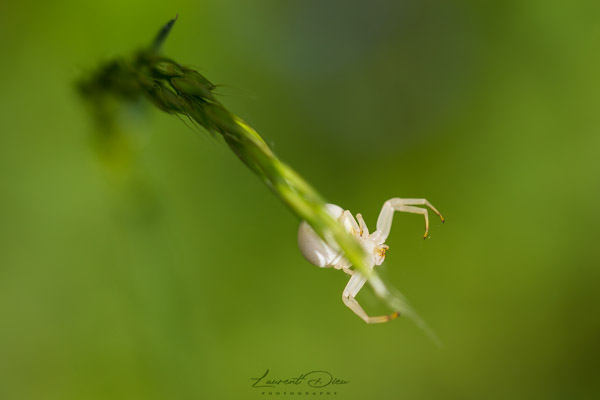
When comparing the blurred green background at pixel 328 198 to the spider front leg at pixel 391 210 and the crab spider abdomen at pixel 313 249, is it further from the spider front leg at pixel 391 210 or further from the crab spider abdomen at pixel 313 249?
the crab spider abdomen at pixel 313 249

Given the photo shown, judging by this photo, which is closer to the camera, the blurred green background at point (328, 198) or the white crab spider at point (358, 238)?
the white crab spider at point (358, 238)

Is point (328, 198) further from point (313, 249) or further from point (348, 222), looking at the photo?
point (313, 249)

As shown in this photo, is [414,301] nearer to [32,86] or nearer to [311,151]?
[311,151]

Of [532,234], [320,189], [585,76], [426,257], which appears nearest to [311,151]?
[320,189]

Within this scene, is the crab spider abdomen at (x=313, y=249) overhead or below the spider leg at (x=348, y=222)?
below

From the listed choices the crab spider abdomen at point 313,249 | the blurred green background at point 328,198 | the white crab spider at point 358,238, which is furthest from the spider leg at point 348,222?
the blurred green background at point 328,198

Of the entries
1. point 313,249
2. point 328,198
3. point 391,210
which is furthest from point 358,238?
point 328,198

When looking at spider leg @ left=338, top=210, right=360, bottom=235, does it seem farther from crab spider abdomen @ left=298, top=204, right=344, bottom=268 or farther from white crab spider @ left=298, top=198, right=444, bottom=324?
crab spider abdomen @ left=298, top=204, right=344, bottom=268
